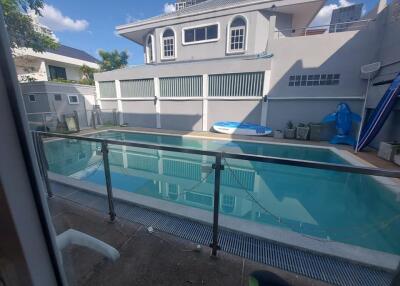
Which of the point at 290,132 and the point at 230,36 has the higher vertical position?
the point at 230,36

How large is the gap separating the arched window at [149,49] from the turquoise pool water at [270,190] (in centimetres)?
955

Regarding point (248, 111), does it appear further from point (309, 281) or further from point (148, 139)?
point (309, 281)

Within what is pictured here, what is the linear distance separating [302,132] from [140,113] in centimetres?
967

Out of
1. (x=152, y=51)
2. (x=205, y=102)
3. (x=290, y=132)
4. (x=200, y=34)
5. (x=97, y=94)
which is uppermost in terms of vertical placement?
(x=200, y=34)

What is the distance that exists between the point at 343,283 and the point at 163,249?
1.62 metres

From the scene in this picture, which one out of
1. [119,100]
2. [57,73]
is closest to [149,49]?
[119,100]

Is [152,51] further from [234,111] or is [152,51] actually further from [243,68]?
[234,111]

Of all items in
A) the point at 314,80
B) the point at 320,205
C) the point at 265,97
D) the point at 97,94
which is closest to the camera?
the point at 320,205

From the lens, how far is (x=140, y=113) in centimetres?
1238

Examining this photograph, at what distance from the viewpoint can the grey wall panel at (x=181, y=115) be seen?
1095 cm

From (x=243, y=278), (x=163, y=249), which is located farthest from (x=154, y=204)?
(x=243, y=278)

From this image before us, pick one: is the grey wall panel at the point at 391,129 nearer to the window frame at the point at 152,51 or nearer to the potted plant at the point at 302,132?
the potted plant at the point at 302,132

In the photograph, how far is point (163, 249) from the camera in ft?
6.12

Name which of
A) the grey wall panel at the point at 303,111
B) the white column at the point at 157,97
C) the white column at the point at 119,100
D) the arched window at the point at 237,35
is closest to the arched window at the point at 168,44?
the white column at the point at 157,97
